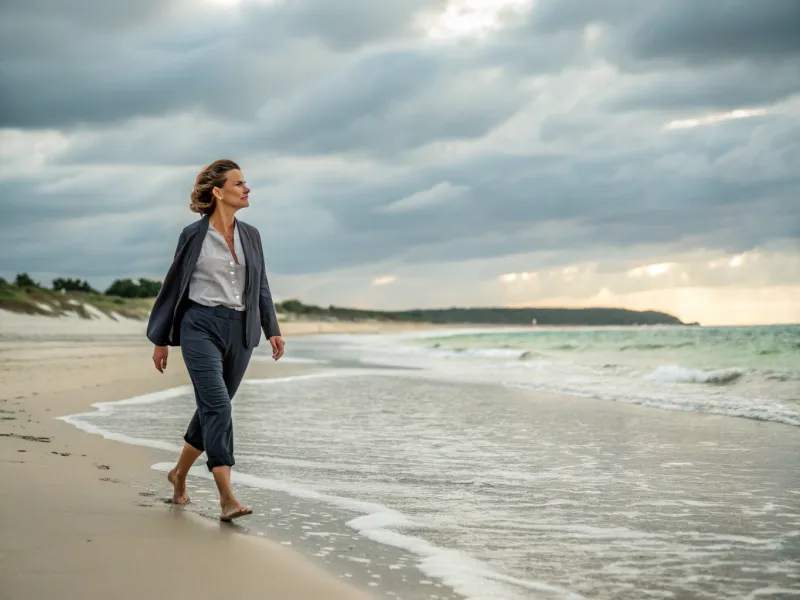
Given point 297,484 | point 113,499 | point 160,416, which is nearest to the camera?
point 113,499

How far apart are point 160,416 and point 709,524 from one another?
6.47 m

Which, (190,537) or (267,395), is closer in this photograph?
(190,537)

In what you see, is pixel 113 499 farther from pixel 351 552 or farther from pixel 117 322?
pixel 117 322

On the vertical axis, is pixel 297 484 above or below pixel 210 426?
below

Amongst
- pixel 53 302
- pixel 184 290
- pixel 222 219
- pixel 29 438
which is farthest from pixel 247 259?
pixel 53 302

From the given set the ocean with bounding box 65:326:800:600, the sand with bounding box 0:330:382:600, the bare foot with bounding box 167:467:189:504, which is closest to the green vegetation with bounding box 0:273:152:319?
Result: the ocean with bounding box 65:326:800:600

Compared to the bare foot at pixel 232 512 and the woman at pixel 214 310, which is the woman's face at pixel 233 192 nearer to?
the woman at pixel 214 310

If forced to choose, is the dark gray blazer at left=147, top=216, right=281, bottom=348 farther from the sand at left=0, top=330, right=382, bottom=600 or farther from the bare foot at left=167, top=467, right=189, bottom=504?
the sand at left=0, top=330, right=382, bottom=600

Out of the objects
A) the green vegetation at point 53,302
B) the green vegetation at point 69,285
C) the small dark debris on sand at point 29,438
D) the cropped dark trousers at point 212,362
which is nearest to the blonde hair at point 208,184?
the cropped dark trousers at point 212,362

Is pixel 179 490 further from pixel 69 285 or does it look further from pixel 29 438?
pixel 69 285

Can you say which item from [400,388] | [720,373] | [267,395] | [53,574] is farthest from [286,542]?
[720,373]

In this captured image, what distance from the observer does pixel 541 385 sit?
14.2 meters

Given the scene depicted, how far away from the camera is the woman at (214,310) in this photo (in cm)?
420

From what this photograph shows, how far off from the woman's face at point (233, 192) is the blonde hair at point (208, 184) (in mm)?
28
